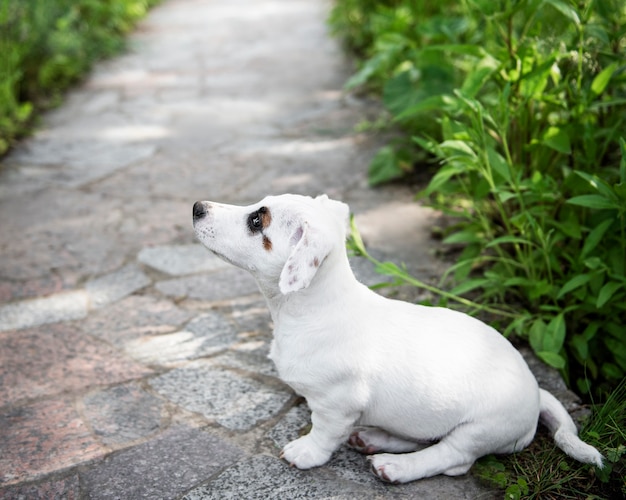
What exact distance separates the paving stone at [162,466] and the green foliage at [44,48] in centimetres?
361

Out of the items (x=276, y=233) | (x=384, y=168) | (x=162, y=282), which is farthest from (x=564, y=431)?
(x=384, y=168)

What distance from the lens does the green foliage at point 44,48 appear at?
5.61 metres

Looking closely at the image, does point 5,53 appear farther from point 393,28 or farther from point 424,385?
point 424,385

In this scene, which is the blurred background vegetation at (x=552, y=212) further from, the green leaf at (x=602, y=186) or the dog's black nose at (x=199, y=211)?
the dog's black nose at (x=199, y=211)

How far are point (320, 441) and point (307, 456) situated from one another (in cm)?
7

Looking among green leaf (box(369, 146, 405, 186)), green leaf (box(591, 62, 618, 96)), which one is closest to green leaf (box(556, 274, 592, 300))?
green leaf (box(591, 62, 618, 96))

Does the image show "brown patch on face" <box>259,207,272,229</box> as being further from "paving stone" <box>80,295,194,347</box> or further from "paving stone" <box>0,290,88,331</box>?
"paving stone" <box>0,290,88,331</box>

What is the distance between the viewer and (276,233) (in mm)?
2348

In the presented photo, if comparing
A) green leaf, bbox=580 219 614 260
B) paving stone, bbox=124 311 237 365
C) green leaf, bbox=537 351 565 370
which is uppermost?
green leaf, bbox=580 219 614 260

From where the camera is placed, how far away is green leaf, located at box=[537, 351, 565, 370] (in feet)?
9.21

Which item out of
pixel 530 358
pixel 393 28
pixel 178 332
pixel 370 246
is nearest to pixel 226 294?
pixel 178 332

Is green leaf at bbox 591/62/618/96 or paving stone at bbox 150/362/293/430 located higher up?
green leaf at bbox 591/62/618/96

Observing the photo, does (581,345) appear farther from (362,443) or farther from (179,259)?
(179,259)

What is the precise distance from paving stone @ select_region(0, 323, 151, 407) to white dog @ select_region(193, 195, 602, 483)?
0.95 metres
